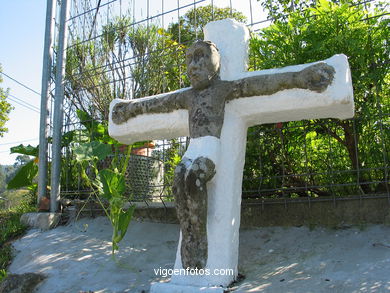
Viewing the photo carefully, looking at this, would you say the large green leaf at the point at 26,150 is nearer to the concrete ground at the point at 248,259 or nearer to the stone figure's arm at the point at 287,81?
the concrete ground at the point at 248,259

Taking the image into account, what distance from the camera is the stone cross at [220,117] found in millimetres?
2205

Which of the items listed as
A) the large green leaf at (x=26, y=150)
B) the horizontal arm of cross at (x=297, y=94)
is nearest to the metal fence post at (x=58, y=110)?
the large green leaf at (x=26, y=150)

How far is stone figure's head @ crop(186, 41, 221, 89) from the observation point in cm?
248

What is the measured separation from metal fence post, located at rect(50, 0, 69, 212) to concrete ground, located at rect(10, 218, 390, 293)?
25.9 inches

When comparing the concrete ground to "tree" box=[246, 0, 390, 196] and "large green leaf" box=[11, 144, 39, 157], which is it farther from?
"large green leaf" box=[11, 144, 39, 157]

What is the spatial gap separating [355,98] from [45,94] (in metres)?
3.26

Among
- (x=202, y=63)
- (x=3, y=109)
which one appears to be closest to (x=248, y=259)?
(x=202, y=63)

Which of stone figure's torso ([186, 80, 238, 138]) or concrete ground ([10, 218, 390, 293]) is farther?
stone figure's torso ([186, 80, 238, 138])

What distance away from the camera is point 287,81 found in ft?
7.62

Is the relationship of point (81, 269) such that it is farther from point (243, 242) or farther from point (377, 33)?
point (377, 33)

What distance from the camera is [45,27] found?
459 cm

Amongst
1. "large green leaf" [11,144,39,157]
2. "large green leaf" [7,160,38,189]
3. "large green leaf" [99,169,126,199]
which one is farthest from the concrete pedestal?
"large green leaf" [99,169,126,199]

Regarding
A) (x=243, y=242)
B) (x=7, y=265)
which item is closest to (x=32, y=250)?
(x=7, y=265)

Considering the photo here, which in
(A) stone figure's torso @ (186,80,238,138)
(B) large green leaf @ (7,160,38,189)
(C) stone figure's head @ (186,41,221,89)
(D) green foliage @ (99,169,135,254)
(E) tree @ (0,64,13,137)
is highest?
(E) tree @ (0,64,13,137)
